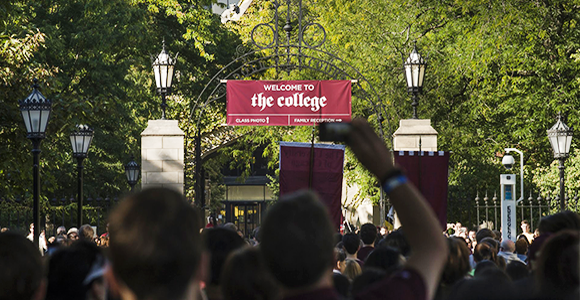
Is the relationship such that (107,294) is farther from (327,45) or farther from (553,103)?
(327,45)

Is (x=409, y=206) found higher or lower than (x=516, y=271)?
higher

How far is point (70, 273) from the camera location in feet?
10.3

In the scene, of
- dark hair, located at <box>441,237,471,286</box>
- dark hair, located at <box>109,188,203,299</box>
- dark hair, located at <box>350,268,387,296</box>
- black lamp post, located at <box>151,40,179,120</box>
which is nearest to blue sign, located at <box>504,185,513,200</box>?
black lamp post, located at <box>151,40,179,120</box>

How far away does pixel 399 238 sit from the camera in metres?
7.11

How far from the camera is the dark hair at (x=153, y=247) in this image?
2061 millimetres

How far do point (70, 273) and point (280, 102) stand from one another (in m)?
14.4

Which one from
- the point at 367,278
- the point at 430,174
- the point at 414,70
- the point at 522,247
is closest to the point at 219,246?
the point at 367,278

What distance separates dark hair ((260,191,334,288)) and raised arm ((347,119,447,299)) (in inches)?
8.5

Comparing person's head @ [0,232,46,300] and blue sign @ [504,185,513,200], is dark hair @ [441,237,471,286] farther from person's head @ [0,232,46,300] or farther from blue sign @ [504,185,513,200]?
blue sign @ [504,185,513,200]

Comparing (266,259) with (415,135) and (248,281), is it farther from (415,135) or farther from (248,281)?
(415,135)

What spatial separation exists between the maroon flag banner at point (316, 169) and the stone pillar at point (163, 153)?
603 cm

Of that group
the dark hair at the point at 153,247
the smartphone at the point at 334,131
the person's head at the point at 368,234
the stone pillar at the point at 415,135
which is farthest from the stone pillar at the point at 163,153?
the dark hair at the point at 153,247

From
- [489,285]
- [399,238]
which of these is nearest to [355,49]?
[399,238]

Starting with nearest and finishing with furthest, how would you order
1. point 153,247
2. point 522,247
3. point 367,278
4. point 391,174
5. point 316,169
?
1. point 153,247
2. point 391,174
3. point 367,278
4. point 522,247
5. point 316,169
